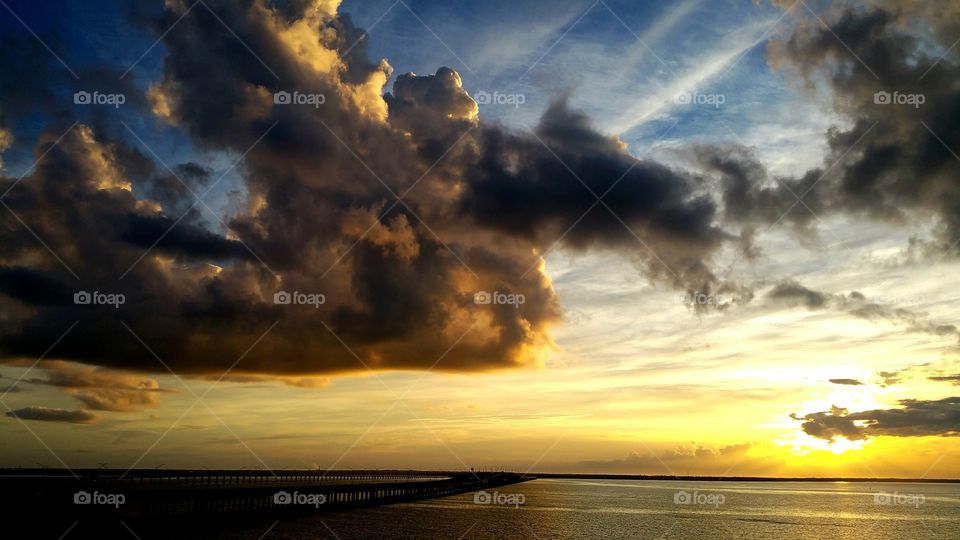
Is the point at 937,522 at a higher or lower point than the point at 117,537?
higher

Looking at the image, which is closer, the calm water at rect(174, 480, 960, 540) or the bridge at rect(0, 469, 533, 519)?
the bridge at rect(0, 469, 533, 519)

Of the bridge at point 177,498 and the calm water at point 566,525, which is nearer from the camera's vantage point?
the bridge at point 177,498

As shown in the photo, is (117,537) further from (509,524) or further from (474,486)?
(474,486)

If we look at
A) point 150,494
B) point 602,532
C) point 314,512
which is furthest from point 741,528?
point 150,494

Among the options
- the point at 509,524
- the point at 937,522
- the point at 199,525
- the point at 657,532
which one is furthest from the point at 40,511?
the point at 937,522

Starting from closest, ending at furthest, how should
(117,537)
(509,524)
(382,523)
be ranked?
1. (117,537)
2. (382,523)
3. (509,524)

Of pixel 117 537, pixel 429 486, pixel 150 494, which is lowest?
pixel 117 537

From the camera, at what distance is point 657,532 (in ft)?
282

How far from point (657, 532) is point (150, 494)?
192ft

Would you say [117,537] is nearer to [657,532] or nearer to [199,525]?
[199,525]

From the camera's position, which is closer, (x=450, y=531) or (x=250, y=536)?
(x=250, y=536)

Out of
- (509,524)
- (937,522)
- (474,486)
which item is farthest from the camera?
(474,486)

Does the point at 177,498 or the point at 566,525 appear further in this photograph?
the point at 566,525

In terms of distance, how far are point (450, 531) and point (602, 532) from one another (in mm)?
19898
